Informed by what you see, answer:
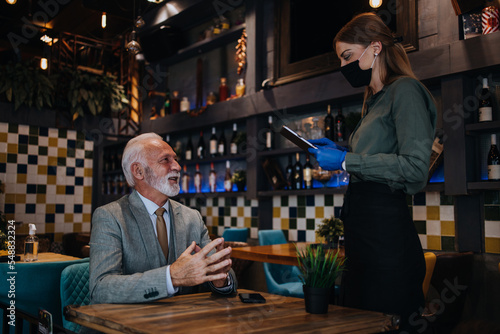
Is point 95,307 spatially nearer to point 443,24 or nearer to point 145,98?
point 443,24

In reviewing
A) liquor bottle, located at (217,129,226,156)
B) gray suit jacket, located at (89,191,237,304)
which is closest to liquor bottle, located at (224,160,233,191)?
liquor bottle, located at (217,129,226,156)

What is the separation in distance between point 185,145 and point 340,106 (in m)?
2.83

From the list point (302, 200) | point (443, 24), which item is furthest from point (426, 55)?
point (302, 200)

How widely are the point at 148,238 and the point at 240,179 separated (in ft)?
A: 12.4

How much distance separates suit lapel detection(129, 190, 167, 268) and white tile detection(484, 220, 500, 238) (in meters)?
2.77

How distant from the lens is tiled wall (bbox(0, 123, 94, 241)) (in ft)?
18.2

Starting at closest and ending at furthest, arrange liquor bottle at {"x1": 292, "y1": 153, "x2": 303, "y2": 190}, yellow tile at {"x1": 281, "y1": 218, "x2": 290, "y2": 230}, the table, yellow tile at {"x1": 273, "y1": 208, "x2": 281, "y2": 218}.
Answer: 1. the table
2. liquor bottle at {"x1": 292, "y1": 153, "x2": 303, "y2": 190}
3. yellow tile at {"x1": 281, "y1": 218, "x2": 290, "y2": 230}
4. yellow tile at {"x1": 273, "y1": 208, "x2": 281, "y2": 218}

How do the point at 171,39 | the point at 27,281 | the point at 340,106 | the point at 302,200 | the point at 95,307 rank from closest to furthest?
1. the point at 95,307
2. the point at 27,281
3. the point at 340,106
4. the point at 302,200
5. the point at 171,39

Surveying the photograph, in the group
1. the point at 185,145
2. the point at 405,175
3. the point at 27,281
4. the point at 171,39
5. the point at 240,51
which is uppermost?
the point at 171,39

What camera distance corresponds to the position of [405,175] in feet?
5.19

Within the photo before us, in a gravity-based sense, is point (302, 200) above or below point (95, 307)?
above

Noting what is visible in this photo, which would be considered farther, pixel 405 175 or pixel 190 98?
pixel 190 98

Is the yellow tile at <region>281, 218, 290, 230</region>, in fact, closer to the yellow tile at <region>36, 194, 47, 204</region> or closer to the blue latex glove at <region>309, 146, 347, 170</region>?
the yellow tile at <region>36, 194, 47, 204</region>

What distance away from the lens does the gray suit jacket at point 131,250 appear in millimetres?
Result: 1529
